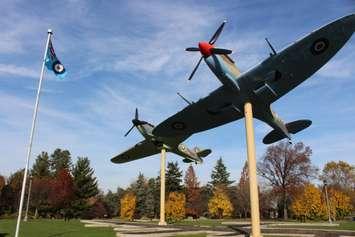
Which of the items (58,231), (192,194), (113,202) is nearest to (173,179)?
(192,194)

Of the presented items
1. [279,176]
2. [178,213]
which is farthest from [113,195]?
[279,176]

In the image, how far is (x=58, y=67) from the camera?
23.7 metres

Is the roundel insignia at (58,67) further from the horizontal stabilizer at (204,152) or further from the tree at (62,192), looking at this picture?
the tree at (62,192)

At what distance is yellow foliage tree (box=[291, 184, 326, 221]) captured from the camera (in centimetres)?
5916

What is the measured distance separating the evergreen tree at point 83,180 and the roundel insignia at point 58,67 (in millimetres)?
69002

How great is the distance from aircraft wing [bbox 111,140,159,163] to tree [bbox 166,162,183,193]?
40899 millimetres

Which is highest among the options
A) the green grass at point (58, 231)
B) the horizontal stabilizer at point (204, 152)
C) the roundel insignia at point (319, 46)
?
the roundel insignia at point (319, 46)

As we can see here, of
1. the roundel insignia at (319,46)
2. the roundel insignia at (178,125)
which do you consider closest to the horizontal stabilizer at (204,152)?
the roundel insignia at (178,125)

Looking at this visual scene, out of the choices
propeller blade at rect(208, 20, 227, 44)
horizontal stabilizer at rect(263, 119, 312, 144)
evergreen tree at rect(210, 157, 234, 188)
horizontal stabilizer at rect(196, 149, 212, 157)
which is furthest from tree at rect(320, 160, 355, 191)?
propeller blade at rect(208, 20, 227, 44)

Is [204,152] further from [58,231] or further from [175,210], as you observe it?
[175,210]

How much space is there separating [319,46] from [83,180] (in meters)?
75.6

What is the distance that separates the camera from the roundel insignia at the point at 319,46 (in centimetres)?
2353

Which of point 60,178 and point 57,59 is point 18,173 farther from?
point 57,59

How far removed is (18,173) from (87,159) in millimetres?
30804
